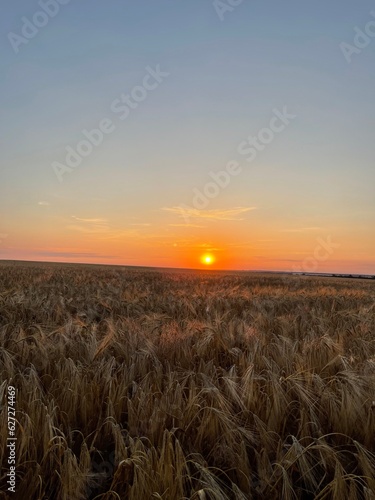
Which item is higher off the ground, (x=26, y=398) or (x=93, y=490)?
(x=26, y=398)

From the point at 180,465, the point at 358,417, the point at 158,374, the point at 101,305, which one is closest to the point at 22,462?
the point at 180,465

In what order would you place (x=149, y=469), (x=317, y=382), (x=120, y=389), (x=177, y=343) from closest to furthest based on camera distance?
(x=149, y=469), (x=120, y=389), (x=317, y=382), (x=177, y=343)

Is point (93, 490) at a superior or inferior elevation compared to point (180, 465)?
inferior

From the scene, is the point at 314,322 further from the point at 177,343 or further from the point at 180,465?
the point at 180,465

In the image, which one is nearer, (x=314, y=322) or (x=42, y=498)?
(x=42, y=498)

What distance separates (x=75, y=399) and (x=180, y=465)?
3.13 feet

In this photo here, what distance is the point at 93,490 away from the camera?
1748mm

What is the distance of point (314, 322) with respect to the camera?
238 inches

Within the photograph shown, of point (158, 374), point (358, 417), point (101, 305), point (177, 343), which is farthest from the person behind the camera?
point (101, 305)

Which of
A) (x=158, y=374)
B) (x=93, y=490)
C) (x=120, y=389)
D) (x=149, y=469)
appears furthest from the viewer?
(x=158, y=374)

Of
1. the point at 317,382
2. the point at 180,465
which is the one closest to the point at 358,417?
the point at 317,382

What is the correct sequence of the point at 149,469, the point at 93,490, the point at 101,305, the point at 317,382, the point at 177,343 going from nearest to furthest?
the point at 149,469 → the point at 93,490 → the point at 317,382 → the point at 177,343 → the point at 101,305

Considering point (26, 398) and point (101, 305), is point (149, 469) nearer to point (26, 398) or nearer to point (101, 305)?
point (26, 398)

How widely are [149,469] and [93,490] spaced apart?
350 mm
